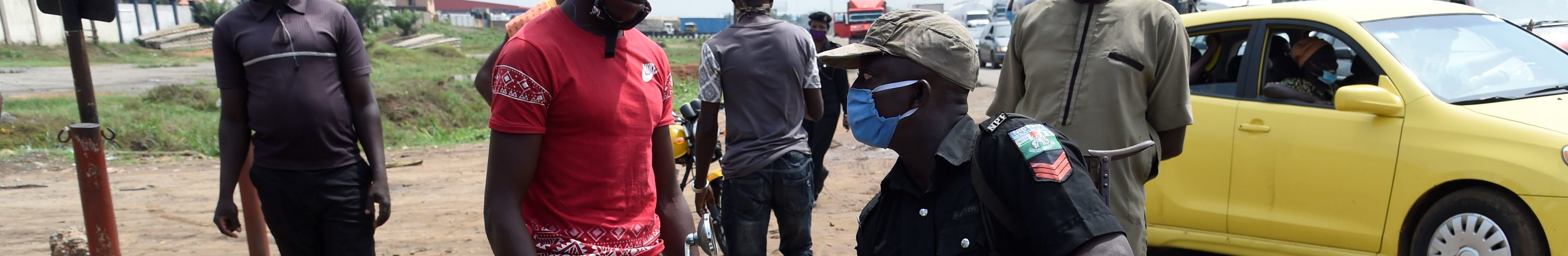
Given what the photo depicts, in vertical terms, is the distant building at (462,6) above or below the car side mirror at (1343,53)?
below

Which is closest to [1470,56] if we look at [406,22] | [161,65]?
[161,65]

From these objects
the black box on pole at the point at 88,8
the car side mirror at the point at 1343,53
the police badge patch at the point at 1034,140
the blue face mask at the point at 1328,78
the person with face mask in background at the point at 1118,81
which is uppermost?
the black box on pole at the point at 88,8

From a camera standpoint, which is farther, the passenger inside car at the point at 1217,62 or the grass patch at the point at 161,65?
A: the grass patch at the point at 161,65

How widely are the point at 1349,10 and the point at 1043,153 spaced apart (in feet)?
11.8

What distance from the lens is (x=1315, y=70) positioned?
484 centimetres

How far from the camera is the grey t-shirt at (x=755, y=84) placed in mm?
4172

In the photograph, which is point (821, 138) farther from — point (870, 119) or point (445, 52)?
point (445, 52)

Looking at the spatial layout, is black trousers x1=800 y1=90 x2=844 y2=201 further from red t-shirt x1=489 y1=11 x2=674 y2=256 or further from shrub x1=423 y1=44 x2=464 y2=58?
shrub x1=423 y1=44 x2=464 y2=58

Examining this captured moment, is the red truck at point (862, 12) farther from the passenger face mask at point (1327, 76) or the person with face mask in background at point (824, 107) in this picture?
the passenger face mask at point (1327, 76)

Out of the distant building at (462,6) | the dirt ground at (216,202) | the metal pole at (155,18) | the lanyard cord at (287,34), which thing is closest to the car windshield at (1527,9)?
the dirt ground at (216,202)

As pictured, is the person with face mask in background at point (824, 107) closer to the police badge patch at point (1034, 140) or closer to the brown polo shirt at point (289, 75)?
the brown polo shirt at point (289, 75)

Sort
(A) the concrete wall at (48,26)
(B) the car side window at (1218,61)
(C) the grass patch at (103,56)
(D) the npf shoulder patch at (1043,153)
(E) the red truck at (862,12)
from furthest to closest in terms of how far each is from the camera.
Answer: (E) the red truck at (862,12) → (A) the concrete wall at (48,26) → (C) the grass patch at (103,56) → (B) the car side window at (1218,61) → (D) the npf shoulder patch at (1043,153)

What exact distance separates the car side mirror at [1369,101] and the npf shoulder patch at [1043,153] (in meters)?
2.95

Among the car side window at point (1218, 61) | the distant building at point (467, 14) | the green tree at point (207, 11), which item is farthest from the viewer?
the distant building at point (467, 14)
